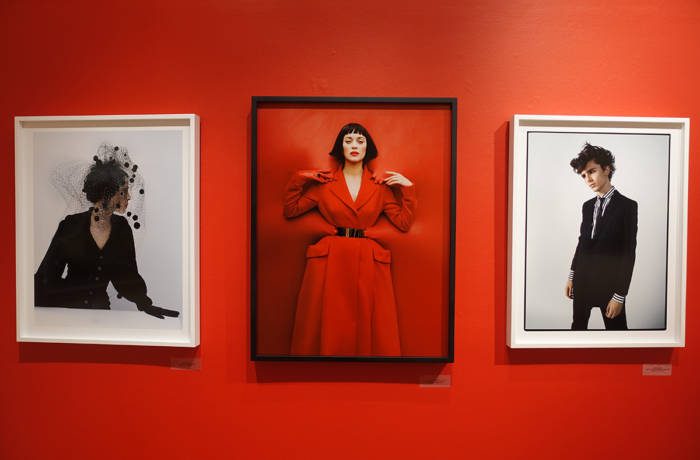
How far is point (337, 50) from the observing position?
1.22 metres

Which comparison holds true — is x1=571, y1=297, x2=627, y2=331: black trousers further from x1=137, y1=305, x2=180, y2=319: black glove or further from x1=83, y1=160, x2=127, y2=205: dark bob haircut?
x1=83, y1=160, x2=127, y2=205: dark bob haircut

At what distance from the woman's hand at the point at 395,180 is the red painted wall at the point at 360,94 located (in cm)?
19

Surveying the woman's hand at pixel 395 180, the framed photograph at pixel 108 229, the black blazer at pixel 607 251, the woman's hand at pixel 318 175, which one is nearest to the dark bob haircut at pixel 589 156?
the black blazer at pixel 607 251

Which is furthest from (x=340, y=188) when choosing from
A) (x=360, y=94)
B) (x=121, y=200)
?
(x=121, y=200)

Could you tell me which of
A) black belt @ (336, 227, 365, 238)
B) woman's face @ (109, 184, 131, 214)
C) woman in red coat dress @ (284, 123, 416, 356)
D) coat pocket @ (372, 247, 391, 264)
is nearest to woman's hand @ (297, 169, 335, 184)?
woman in red coat dress @ (284, 123, 416, 356)

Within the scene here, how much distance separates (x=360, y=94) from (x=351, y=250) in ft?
1.62

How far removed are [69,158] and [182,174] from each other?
379mm

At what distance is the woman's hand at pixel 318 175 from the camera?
1.19 metres

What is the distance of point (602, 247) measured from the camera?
122 cm

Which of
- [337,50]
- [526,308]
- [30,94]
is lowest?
[526,308]

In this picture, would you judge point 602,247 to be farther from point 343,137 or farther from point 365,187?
point 343,137

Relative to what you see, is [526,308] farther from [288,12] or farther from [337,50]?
[288,12]

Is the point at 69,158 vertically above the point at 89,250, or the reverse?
the point at 69,158

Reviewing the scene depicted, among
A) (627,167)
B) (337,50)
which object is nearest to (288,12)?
(337,50)
